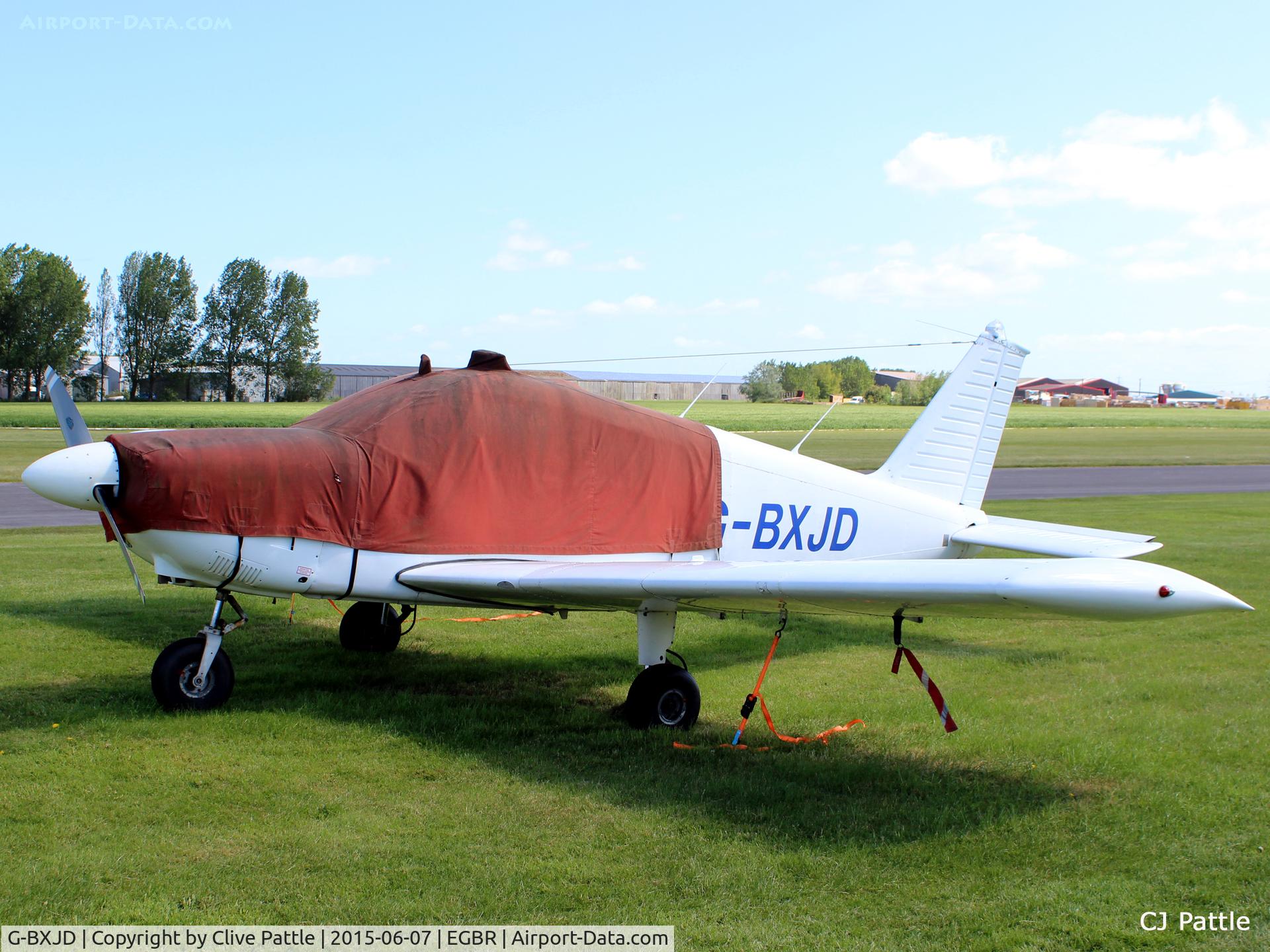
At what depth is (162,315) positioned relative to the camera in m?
87.9

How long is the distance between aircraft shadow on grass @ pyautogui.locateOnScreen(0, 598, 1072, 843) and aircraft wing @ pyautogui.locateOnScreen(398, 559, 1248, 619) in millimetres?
828

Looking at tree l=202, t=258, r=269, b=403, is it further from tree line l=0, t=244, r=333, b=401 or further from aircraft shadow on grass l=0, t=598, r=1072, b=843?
aircraft shadow on grass l=0, t=598, r=1072, b=843

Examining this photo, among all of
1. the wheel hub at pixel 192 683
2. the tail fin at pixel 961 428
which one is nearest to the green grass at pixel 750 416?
the tail fin at pixel 961 428

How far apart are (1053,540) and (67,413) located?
7.17m

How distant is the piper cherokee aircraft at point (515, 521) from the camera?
6.01m

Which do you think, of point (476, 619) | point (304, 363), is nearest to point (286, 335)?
point (304, 363)

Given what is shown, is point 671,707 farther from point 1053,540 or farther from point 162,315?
point 162,315

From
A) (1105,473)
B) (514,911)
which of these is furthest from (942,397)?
(1105,473)

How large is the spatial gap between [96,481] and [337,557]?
4.73 feet

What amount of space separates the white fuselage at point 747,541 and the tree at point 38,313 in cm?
7936

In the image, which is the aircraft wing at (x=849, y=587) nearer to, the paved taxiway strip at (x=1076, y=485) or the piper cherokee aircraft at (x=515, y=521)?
the piper cherokee aircraft at (x=515, y=521)

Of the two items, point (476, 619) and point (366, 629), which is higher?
point (366, 629)

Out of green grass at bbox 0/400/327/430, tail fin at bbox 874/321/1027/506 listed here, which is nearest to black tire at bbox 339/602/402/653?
tail fin at bbox 874/321/1027/506

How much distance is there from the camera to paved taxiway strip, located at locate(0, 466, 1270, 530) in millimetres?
19141
